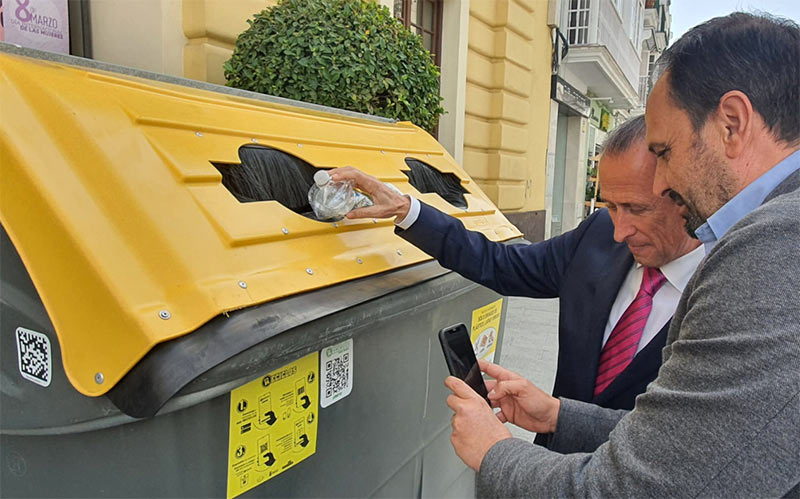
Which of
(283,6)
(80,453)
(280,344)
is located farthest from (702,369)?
(283,6)

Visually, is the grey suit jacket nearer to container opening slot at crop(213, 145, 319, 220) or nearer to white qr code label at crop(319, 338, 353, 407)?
white qr code label at crop(319, 338, 353, 407)

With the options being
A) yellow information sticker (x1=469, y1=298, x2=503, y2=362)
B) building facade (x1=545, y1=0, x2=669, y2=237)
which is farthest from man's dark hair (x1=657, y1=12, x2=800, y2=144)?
building facade (x1=545, y1=0, x2=669, y2=237)

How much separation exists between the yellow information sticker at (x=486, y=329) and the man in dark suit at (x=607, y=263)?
12 centimetres

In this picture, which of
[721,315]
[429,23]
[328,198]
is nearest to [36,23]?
[328,198]

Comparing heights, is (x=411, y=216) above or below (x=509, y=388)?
above

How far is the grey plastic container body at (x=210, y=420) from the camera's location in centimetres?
88

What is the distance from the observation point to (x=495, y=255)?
1707 millimetres

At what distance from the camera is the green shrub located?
7.82 ft

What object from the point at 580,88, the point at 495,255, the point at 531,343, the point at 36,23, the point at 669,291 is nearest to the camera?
the point at 669,291

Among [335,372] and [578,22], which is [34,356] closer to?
[335,372]

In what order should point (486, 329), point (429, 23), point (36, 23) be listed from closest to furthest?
point (486, 329) → point (36, 23) → point (429, 23)

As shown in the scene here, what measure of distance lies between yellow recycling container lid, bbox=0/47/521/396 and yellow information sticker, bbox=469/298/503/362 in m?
0.54

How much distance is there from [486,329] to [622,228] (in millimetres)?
593

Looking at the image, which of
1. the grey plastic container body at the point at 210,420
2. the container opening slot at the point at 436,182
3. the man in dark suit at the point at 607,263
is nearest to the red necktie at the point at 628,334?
the man in dark suit at the point at 607,263
